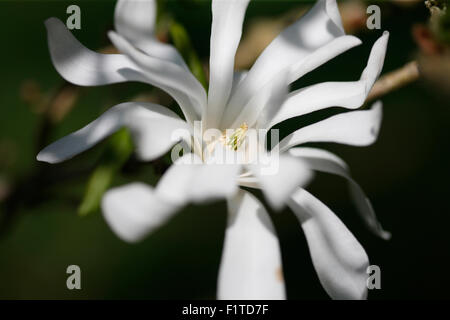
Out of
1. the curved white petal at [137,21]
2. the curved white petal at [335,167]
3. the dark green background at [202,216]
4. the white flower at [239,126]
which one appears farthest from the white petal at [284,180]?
the dark green background at [202,216]

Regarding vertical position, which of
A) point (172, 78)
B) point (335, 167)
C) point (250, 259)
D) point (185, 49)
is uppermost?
point (185, 49)

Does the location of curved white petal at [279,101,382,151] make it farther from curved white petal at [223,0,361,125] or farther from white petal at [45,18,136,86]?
white petal at [45,18,136,86]

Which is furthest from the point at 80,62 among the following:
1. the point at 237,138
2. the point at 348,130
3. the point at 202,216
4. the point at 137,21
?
the point at 202,216

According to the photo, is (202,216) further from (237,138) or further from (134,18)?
(134,18)

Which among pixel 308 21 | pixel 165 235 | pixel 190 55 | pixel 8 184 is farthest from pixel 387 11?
pixel 165 235

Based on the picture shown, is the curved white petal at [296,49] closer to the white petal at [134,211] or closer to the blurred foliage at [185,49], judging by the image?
the blurred foliage at [185,49]
